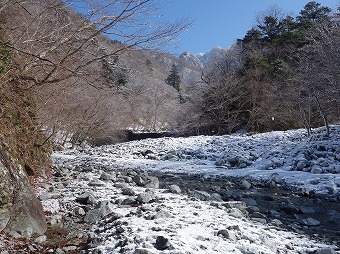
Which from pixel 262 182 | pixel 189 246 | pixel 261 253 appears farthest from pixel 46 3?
pixel 262 182

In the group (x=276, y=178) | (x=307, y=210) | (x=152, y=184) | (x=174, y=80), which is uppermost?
(x=174, y=80)

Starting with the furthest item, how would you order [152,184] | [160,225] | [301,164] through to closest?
[301,164] → [152,184] → [160,225]

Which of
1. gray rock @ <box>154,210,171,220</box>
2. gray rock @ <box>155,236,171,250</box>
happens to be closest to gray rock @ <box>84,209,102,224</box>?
gray rock @ <box>154,210,171,220</box>

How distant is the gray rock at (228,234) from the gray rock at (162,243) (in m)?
0.80

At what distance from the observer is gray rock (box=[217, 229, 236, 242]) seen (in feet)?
11.1

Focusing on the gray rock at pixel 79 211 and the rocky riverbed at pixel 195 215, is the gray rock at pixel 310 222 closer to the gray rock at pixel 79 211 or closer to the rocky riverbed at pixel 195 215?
the rocky riverbed at pixel 195 215

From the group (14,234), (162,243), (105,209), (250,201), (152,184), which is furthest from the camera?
(152,184)

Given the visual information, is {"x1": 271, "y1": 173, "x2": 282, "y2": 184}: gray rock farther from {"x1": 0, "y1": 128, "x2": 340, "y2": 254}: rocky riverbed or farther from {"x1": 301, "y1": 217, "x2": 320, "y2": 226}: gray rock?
{"x1": 301, "y1": 217, "x2": 320, "y2": 226}: gray rock

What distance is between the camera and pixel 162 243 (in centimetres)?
300

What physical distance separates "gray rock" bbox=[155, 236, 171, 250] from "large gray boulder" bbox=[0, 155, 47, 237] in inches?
63.3

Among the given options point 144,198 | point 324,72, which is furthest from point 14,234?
point 324,72

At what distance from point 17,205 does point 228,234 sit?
261cm

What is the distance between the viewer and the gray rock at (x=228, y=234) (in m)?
3.37

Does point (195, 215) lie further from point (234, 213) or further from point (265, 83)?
point (265, 83)
